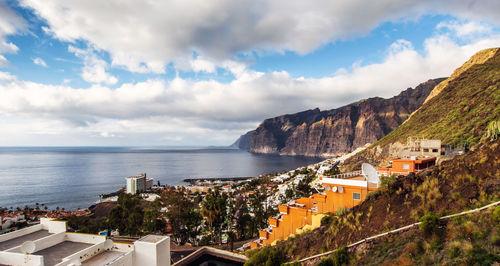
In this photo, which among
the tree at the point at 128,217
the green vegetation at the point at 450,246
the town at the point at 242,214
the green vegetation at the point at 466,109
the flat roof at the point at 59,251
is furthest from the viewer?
the green vegetation at the point at 466,109

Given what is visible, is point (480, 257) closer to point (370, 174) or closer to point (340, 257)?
point (340, 257)

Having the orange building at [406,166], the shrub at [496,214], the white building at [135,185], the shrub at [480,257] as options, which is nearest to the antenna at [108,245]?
the shrub at [480,257]

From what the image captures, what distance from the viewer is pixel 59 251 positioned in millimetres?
10516

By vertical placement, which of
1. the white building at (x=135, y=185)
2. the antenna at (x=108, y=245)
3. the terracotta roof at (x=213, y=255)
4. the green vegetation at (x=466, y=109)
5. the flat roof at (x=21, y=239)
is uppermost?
the green vegetation at (x=466, y=109)

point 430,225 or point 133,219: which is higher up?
point 430,225

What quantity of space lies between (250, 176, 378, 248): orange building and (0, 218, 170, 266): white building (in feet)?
20.7

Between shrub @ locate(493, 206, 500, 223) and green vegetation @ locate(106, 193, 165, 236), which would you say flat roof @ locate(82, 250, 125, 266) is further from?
shrub @ locate(493, 206, 500, 223)

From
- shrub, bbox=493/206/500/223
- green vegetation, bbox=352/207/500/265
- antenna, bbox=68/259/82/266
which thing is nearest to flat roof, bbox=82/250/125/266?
antenna, bbox=68/259/82/266

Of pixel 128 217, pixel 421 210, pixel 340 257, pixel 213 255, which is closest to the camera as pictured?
pixel 340 257

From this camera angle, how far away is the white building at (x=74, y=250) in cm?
914

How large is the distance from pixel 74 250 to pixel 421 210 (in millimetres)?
13418

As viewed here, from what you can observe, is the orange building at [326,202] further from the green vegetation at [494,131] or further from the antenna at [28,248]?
the antenna at [28,248]

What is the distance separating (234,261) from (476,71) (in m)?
55.1

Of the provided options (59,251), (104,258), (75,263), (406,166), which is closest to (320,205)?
(406,166)
